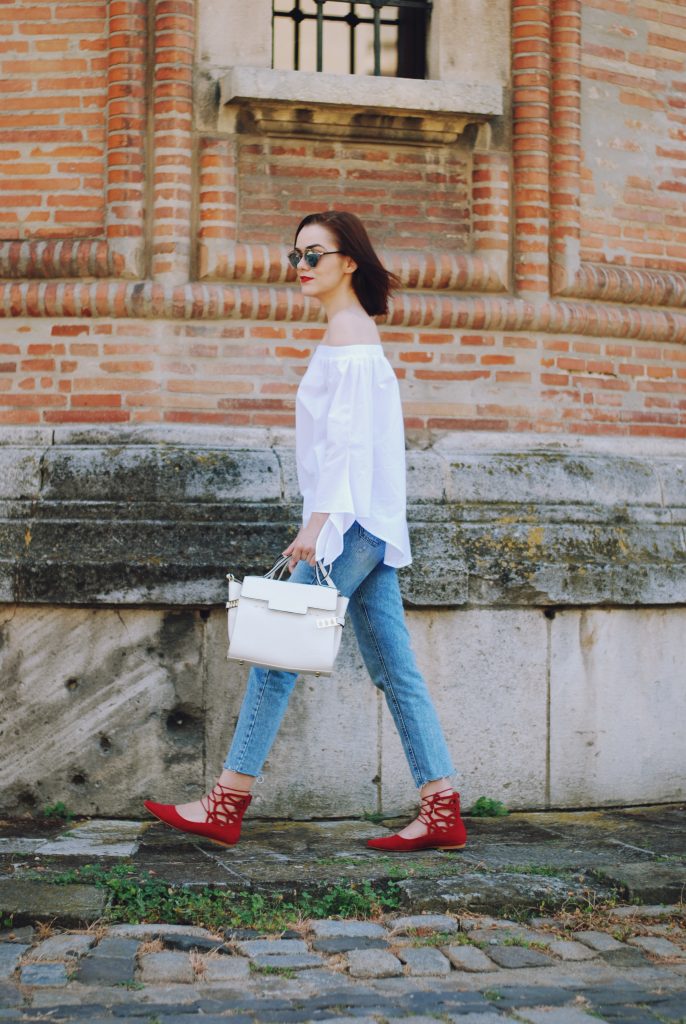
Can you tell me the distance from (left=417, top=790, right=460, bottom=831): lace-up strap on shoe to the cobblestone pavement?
66 centimetres

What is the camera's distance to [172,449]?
5508 millimetres

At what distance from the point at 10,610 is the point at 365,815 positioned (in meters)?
1.60

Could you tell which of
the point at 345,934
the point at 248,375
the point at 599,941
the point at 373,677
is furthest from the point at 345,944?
the point at 248,375

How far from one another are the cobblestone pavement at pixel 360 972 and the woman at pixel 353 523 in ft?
2.53

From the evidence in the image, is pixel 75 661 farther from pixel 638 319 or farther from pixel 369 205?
pixel 638 319

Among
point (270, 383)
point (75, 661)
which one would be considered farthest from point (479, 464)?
point (75, 661)

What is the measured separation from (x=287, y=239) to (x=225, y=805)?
2.59m

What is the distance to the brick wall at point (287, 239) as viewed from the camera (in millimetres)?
5801

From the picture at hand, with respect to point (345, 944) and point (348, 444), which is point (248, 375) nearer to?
point (348, 444)

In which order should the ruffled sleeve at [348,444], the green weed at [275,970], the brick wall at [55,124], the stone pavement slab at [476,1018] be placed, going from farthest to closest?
the brick wall at [55,124] → the ruffled sleeve at [348,444] → the green weed at [275,970] → the stone pavement slab at [476,1018]

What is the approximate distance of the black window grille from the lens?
6.21 metres

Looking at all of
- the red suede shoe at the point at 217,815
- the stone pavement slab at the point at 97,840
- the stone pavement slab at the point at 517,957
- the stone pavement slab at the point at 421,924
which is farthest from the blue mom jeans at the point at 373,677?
the stone pavement slab at the point at 517,957

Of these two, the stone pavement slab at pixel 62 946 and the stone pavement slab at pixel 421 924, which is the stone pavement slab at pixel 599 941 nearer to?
the stone pavement slab at pixel 421 924

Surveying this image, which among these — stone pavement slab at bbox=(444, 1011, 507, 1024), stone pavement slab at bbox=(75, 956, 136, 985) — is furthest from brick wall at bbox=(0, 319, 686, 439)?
stone pavement slab at bbox=(444, 1011, 507, 1024)
